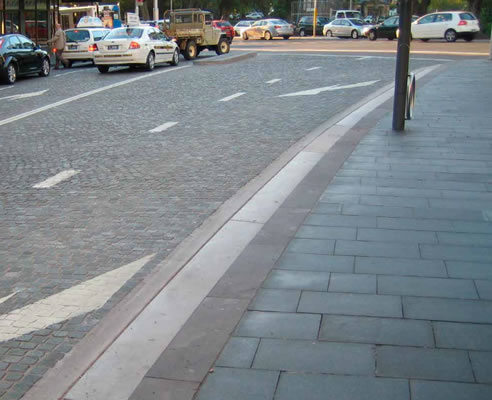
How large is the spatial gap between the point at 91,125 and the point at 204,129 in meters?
2.28

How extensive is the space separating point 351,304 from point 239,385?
4.15ft

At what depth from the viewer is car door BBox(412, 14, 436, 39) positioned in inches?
1598

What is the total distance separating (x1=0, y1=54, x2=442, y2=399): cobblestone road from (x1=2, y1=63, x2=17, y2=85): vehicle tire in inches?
74.8

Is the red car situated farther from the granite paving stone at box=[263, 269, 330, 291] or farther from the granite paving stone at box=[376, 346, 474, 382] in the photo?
the granite paving stone at box=[376, 346, 474, 382]

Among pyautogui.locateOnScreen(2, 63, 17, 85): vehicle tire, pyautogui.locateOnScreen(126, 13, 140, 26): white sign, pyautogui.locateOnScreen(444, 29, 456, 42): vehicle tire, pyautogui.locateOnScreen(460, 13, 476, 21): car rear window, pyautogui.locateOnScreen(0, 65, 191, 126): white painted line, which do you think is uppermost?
pyautogui.locateOnScreen(460, 13, 476, 21): car rear window

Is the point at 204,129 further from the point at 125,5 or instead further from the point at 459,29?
the point at 125,5

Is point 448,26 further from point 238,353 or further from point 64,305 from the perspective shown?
point 238,353

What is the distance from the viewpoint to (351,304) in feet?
15.2

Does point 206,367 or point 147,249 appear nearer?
point 206,367

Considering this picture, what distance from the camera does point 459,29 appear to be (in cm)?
4006

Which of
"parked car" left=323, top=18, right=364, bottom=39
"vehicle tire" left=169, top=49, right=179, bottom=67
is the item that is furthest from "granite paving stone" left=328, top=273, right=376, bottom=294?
"parked car" left=323, top=18, right=364, bottom=39

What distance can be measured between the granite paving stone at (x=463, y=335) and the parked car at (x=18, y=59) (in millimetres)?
19455

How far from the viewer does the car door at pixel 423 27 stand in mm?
40594

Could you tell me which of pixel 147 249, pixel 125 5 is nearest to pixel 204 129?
pixel 147 249
